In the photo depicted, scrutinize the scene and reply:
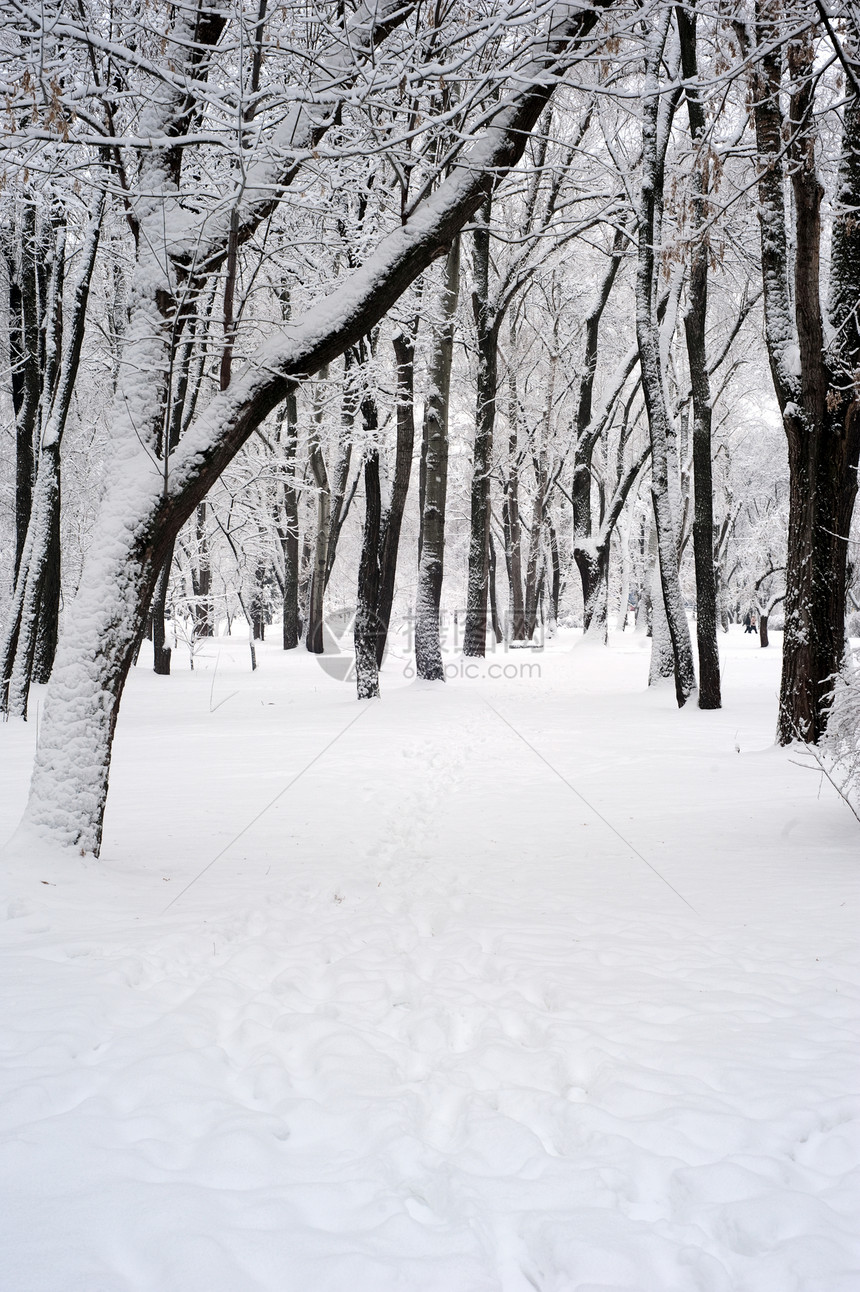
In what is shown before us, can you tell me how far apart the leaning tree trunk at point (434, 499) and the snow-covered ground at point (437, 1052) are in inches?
325

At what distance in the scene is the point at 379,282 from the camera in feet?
16.2

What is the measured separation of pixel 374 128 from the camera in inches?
169

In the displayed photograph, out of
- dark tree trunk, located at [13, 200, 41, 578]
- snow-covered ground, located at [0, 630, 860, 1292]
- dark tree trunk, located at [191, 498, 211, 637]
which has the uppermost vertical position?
dark tree trunk, located at [13, 200, 41, 578]

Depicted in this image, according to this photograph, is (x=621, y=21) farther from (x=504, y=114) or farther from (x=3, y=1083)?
(x=3, y=1083)

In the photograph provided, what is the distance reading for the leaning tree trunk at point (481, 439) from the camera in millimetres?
17031

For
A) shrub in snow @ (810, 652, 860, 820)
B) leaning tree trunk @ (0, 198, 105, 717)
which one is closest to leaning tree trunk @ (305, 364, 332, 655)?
leaning tree trunk @ (0, 198, 105, 717)

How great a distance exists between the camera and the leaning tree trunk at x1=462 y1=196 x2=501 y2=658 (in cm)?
1703

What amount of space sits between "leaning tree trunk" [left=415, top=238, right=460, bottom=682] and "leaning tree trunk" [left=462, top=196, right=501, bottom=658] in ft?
6.23

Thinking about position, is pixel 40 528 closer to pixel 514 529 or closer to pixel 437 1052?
pixel 437 1052

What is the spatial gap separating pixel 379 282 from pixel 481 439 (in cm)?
1332

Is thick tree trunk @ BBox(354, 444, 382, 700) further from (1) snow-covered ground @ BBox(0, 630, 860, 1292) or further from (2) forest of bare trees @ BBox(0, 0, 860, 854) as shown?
(1) snow-covered ground @ BBox(0, 630, 860, 1292)

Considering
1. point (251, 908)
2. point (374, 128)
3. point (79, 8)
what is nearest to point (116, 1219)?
point (251, 908)

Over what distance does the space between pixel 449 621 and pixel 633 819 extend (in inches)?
1771

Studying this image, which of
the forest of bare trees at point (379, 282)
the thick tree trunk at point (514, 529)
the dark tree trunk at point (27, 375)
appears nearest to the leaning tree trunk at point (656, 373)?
the forest of bare trees at point (379, 282)
